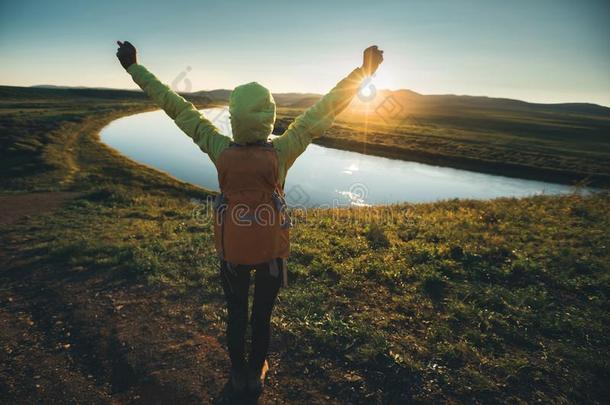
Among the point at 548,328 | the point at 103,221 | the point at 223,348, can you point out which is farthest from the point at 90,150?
the point at 548,328

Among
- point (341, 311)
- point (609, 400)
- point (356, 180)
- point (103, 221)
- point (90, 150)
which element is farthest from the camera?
point (90, 150)

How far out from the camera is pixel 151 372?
4.61 metres

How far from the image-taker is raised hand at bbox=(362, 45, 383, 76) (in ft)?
11.6

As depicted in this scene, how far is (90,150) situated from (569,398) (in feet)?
130

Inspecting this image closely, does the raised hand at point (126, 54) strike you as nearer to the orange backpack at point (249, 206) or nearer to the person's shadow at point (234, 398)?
the orange backpack at point (249, 206)

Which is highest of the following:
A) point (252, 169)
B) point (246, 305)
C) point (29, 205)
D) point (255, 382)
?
point (252, 169)

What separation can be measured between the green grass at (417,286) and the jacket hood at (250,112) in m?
3.26

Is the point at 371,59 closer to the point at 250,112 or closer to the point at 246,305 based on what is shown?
the point at 250,112

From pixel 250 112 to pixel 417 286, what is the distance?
5405 mm

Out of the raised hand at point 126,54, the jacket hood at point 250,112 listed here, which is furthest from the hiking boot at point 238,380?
the raised hand at point 126,54

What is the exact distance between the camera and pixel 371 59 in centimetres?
352

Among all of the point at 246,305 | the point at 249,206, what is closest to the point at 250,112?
the point at 249,206

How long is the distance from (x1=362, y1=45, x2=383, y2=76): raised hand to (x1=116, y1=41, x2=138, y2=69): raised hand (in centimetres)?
233

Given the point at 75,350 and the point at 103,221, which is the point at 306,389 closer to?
the point at 75,350
